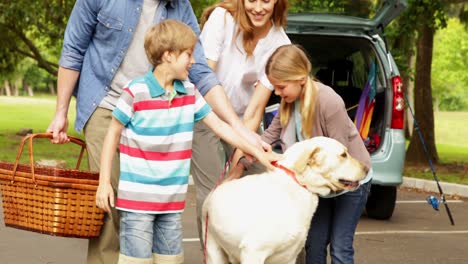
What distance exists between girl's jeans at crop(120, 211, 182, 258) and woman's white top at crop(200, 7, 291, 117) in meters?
1.34

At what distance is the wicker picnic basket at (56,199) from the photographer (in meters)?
4.83

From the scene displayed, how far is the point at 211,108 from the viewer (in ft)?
17.2

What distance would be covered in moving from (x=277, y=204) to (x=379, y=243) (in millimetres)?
4162

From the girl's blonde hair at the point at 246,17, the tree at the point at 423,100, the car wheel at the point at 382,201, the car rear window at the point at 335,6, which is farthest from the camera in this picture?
the tree at the point at 423,100

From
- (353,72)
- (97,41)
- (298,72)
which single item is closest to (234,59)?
(298,72)

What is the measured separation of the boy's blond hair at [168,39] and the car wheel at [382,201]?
585 centimetres

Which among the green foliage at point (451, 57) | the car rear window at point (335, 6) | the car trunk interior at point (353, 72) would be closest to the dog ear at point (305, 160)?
the car trunk interior at point (353, 72)

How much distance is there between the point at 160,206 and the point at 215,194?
1.03 ft

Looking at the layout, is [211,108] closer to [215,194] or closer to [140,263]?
[215,194]

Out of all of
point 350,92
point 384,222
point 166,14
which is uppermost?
point 166,14

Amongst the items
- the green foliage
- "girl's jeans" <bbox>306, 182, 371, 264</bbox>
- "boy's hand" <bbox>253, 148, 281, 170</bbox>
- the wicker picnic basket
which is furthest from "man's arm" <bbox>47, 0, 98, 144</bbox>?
the green foliage

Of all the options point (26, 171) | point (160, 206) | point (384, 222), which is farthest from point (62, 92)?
point (384, 222)

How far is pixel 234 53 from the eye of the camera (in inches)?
235

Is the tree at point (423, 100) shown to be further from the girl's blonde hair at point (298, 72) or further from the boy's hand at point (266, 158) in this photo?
the boy's hand at point (266, 158)
